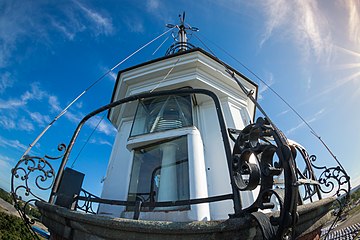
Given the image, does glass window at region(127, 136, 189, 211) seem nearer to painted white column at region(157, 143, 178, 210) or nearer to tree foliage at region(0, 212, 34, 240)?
painted white column at region(157, 143, 178, 210)

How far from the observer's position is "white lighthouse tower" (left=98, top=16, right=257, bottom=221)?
9.86 feet

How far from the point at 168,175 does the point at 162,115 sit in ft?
4.57

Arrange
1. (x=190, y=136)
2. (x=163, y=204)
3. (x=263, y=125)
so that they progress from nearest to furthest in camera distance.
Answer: (x=263, y=125), (x=163, y=204), (x=190, y=136)

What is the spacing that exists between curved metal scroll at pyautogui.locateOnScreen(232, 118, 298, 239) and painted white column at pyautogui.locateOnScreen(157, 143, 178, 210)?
1767 millimetres

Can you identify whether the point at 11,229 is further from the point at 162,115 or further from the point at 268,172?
the point at 268,172

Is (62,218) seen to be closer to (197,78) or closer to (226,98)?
(197,78)

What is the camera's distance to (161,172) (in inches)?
130

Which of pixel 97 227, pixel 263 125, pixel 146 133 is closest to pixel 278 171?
pixel 263 125

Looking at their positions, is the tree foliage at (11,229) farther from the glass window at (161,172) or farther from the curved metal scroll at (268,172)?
the curved metal scroll at (268,172)

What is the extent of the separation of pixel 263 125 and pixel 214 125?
2.58 metres

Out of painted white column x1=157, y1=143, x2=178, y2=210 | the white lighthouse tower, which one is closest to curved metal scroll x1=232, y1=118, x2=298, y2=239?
the white lighthouse tower

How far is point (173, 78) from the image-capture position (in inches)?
179

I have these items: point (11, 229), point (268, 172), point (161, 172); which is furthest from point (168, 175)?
point (11, 229)

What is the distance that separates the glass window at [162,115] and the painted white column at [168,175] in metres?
0.48
